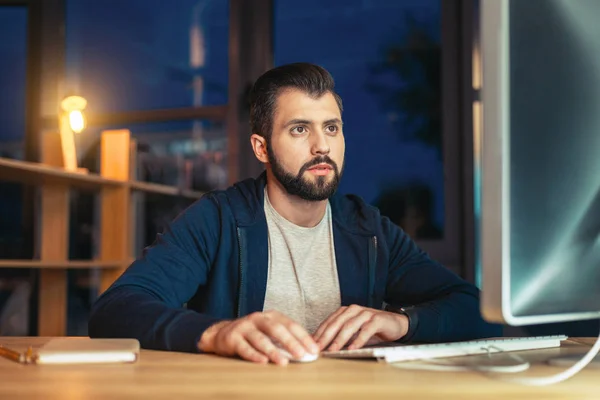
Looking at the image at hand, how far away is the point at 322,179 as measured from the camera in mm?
1623

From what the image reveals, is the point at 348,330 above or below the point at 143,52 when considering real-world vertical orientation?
below

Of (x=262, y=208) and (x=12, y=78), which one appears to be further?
(x=12, y=78)

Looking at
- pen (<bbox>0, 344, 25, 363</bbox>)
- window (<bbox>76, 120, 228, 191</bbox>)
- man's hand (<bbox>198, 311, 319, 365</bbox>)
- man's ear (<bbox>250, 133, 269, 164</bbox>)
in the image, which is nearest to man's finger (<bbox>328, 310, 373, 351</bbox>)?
man's hand (<bbox>198, 311, 319, 365</bbox>)

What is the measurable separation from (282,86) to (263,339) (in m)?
0.94

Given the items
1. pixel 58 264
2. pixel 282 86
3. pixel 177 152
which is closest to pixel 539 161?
pixel 282 86

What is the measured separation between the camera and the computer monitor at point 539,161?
2.16 ft

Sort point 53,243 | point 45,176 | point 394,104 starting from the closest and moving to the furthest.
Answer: point 45,176, point 53,243, point 394,104

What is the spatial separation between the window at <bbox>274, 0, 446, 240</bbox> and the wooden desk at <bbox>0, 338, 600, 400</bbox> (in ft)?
9.15

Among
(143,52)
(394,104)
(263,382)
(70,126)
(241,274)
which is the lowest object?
(263,382)

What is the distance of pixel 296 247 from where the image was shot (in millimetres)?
1644

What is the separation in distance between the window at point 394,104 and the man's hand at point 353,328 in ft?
8.18

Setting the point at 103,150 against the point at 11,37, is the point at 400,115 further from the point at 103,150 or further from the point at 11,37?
the point at 11,37

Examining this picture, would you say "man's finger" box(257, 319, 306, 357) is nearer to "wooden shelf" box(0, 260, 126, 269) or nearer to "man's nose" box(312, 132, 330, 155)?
"man's nose" box(312, 132, 330, 155)

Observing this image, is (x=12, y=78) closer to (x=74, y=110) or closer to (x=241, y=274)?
(x=74, y=110)
